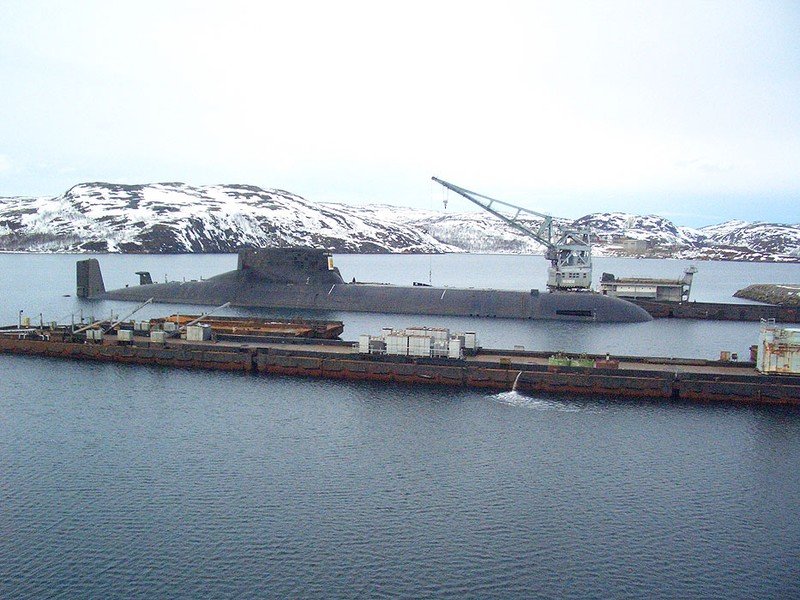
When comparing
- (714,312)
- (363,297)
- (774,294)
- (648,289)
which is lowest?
(714,312)

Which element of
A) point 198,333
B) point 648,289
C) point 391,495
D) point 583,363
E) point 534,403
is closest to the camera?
point 391,495

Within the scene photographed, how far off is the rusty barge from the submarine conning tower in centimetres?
2421

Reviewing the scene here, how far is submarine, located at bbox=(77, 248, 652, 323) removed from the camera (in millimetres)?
68562

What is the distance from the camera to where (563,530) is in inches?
867

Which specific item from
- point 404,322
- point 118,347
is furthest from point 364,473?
point 404,322

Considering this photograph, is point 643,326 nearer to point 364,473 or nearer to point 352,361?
point 352,361

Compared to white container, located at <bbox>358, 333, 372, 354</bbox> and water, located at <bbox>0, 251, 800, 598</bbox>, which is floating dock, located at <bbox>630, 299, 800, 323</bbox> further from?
white container, located at <bbox>358, 333, 372, 354</bbox>

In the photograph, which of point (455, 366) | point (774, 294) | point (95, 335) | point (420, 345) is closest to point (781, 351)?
point (455, 366)

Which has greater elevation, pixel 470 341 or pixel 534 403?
pixel 470 341

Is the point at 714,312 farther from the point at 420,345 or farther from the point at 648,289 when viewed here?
the point at 420,345

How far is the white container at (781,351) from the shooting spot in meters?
37.8

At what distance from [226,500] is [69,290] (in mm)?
78277

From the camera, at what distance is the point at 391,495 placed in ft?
79.4

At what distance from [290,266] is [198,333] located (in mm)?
25551
